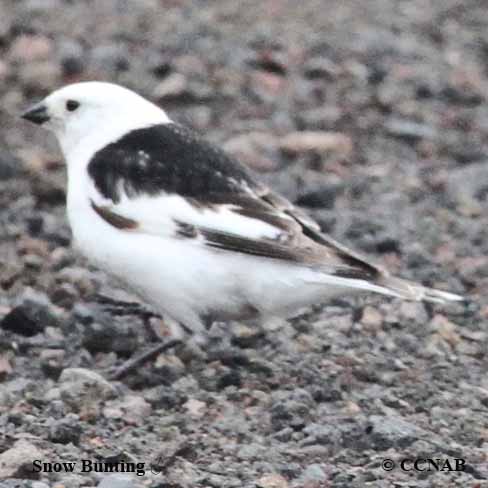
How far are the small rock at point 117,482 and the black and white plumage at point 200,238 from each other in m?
1.18

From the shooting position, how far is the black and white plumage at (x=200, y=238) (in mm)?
6117

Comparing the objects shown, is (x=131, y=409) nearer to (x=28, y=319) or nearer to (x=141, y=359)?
(x=141, y=359)

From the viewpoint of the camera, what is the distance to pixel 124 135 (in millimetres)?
6758

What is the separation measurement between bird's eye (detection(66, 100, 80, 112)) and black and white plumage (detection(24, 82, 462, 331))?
0.37m

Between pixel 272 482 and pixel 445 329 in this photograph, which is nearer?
pixel 272 482

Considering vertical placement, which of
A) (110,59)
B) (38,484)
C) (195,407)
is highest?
(110,59)

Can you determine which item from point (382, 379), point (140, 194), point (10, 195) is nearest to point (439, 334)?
point (382, 379)

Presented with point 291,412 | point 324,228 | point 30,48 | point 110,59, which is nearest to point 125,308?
point 291,412

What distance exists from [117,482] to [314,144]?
4.43 metres

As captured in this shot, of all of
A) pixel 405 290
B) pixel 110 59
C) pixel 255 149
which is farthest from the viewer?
pixel 110 59

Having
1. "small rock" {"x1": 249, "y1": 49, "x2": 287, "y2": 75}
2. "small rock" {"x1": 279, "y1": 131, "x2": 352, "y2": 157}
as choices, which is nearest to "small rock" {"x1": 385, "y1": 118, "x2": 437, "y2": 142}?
"small rock" {"x1": 279, "y1": 131, "x2": 352, "y2": 157}

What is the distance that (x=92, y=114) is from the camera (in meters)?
6.91

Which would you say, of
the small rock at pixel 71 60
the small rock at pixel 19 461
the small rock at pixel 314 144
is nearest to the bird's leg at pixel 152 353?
the small rock at pixel 19 461

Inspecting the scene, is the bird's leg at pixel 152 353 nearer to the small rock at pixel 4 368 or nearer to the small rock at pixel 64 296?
the small rock at pixel 4 368
